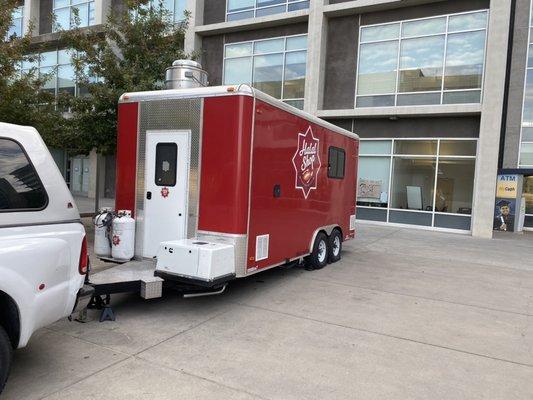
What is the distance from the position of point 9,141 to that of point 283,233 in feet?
13.7

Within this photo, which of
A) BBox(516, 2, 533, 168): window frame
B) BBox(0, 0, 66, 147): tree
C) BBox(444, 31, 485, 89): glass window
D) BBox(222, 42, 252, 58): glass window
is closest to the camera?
BBox(0, 0, 66, 147): tree

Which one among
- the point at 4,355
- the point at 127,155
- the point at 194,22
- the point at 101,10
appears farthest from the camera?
the point at 101,10

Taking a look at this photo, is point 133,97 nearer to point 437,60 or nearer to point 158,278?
point 158,278

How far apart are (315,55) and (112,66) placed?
28.6 feet

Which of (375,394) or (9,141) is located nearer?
(9,141)

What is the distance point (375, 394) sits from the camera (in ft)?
12.2

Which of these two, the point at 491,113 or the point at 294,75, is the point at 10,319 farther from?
the point at 294,75

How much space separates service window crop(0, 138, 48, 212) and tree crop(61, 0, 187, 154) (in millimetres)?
7197

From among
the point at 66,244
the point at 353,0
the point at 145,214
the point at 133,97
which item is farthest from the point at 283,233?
the point at 353,0

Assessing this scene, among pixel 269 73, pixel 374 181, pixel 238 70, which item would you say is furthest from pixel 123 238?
pixel 238 70

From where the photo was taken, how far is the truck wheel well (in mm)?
3245

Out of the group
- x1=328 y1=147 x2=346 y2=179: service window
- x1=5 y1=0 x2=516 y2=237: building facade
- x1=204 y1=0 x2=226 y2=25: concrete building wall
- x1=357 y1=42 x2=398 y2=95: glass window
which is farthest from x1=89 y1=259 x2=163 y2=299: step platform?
x1=204 y1=0 x2=226 y2=25: concrete building wall

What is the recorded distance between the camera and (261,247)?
6176mm

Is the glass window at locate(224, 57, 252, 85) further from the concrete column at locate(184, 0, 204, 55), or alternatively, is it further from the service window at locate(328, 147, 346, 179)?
the service window at locate(328, 147, 346, 179)
